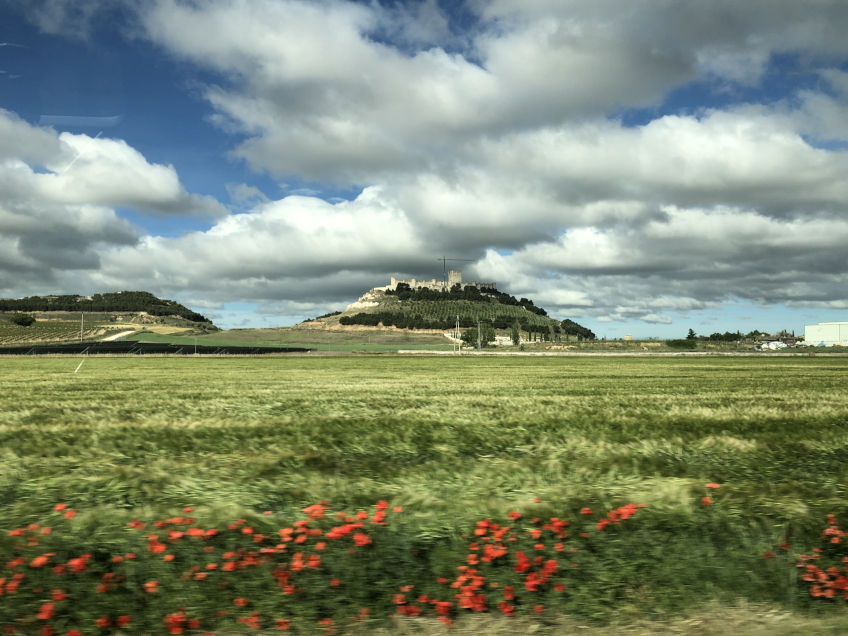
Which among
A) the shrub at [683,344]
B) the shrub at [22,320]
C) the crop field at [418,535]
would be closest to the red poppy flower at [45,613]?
the crop field at [418,535]

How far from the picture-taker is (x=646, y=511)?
581cm

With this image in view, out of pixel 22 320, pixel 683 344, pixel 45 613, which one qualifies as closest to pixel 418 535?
pixel 45 613

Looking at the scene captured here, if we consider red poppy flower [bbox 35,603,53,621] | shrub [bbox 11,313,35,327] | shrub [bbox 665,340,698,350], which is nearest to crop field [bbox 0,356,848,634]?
red poppy flower [bbox 35,603,53,621]

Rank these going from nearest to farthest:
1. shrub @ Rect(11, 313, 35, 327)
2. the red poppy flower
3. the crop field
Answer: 1. the red poppy flower
2. the crop field
3. shrub @ Rect(11, 313, 35, 327)

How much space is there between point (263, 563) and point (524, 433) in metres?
6.73

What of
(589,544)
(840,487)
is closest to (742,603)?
(589,544)

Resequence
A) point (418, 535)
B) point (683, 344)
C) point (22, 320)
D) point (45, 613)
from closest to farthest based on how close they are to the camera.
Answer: point (45, 613), point (418, 535), point (683, 344), point (22, 320)

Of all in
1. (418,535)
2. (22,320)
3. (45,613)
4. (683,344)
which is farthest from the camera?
(22,320)

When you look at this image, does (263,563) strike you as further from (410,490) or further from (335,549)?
(410,490)

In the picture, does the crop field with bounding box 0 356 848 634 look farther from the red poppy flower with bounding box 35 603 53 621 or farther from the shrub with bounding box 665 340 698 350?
the shrub with bounding box 665 340 698 350

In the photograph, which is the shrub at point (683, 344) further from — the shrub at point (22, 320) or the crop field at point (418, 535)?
the shrub at point (22, 320)

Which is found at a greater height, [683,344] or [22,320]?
[22,320]

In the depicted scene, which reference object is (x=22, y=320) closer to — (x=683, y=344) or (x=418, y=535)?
(x=683, y=344)

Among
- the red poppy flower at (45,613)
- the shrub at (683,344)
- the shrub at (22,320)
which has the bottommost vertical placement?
the red poppy flower at (45,613)
